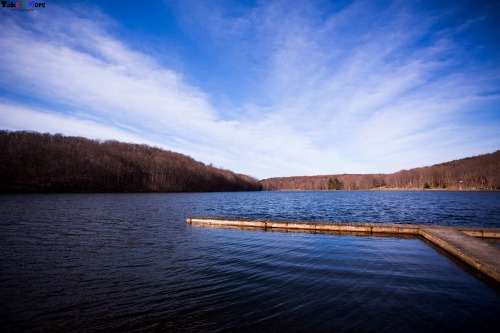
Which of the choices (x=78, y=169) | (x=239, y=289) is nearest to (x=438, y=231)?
(x=239, y=289)

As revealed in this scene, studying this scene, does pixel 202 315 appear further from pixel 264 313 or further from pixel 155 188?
pixel 155 188

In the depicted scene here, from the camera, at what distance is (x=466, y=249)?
1140 cm

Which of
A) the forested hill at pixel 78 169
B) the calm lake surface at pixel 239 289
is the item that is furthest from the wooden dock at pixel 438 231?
the forested hill at pixel 78 169

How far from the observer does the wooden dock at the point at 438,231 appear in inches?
391

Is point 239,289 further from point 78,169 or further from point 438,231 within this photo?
point 78,169

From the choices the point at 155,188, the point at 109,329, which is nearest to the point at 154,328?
the point at 109,329

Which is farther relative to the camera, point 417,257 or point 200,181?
point 200,181

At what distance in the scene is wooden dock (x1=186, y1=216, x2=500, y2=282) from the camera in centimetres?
993

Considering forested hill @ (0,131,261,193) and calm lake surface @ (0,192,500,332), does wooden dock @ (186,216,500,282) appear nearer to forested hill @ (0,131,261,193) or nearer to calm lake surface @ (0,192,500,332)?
calm lake surface @ (0,192,500,332)

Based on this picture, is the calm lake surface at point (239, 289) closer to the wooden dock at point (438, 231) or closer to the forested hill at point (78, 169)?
the wooden dock at point (438, 231)

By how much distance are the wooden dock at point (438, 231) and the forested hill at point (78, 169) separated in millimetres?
103821

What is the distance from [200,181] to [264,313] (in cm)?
17192

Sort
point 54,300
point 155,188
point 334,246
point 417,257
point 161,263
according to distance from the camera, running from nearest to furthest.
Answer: point 54,300 → point 161,263 → point 417,257 → point 334,246 → point 155,188

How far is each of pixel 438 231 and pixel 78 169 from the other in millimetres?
132392
